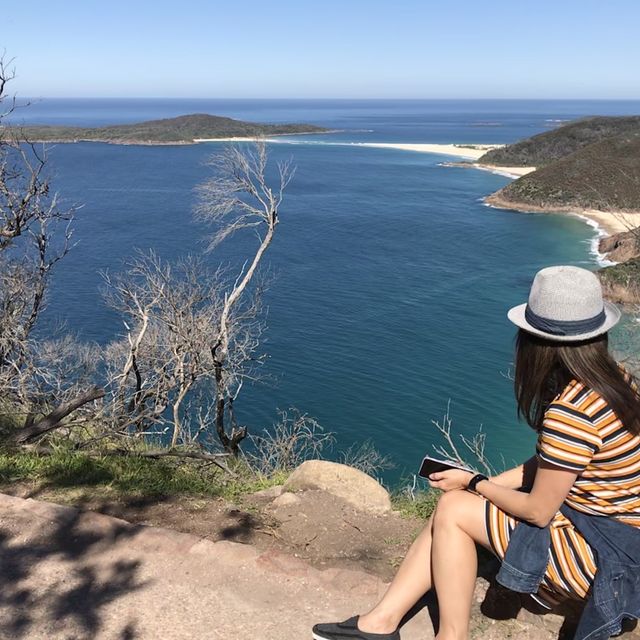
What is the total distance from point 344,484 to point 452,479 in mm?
2146

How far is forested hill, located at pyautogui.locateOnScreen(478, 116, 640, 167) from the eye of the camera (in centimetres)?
8638

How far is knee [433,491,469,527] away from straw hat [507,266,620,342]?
2.50 ft

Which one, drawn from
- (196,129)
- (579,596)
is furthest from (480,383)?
(196,129)

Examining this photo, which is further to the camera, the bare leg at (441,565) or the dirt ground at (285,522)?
the dirt ground at (285,522)

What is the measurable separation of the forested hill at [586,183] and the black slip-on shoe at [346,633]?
5750 centimetres

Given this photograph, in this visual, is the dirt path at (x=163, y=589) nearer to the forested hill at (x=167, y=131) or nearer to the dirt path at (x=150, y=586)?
the dirt path at (x=150, y=586)

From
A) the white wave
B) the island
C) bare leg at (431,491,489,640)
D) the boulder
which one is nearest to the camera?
bare leg at (431,491,489,640)

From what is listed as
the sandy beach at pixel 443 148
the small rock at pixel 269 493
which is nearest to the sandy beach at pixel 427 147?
the sandy beach at pixel 443 148

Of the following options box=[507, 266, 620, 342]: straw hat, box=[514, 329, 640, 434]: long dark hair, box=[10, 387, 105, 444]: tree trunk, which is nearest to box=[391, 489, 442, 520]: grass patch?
box=[514, 329, 640, 434]: long dark hair

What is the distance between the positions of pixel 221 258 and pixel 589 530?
105 ft

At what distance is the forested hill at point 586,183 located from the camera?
56875mm

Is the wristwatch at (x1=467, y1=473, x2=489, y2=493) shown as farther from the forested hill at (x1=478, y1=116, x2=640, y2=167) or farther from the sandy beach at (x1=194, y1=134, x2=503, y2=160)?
the sandy beach at (x1=194, y1=134, x2=503, y2=160)

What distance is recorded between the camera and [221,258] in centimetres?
3366

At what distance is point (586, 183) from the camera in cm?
5950
